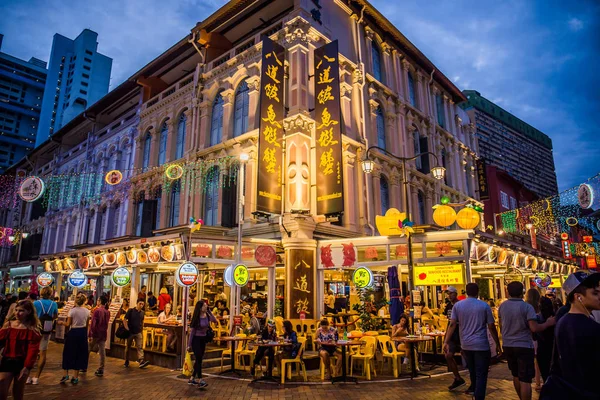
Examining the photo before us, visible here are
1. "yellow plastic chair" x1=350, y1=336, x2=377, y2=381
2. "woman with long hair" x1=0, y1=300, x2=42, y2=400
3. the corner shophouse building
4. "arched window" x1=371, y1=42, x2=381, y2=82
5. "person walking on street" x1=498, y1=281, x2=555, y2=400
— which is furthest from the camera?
"arched window" x1=371, y1=42, x2=381, y2=82

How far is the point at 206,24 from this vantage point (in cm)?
2219

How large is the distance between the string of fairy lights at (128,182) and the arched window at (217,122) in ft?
5.37

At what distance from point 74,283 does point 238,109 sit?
1127 cm

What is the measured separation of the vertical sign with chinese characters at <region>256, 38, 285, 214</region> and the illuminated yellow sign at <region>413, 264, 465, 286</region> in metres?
6.04

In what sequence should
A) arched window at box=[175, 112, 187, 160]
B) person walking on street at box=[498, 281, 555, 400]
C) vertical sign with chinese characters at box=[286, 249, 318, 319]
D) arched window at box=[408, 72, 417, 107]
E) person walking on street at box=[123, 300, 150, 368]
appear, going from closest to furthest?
person walking on street at box=[498, 281, 555, 400], person walking on street at box=[123, 300, 150, 368], vertical sign with chinese characters at box=[286, 249, 318, 319], arched window at box=[175, 112, 187, 160], arched window at box=[408, 72, 417, 107]

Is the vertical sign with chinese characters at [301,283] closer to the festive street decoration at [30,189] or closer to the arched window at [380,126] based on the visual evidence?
the arched window at [380,126]

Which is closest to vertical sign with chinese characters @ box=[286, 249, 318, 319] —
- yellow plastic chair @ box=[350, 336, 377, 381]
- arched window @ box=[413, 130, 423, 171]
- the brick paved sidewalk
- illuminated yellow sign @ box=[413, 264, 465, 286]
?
illuminated yellow sign @ box=[413, 264, 465, 286]

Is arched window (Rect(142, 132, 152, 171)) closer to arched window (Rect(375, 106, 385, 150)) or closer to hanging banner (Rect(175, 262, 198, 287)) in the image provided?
arched window (Rect(375, 106, 385, 150))

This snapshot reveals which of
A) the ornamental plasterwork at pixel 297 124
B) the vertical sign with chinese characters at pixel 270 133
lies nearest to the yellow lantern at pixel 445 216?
the vertical sign with chinese characters at pixel 270 133

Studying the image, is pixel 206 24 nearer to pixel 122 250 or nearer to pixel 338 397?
pixel 122 250

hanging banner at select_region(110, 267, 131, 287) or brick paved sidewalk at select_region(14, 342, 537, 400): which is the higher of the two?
hanging banner at select_region(110, 267, 131, 287)

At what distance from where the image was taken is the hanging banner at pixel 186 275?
11094 millimetres

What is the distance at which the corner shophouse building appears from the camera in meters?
16.1

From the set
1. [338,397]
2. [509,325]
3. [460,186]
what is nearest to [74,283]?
[338,397]
